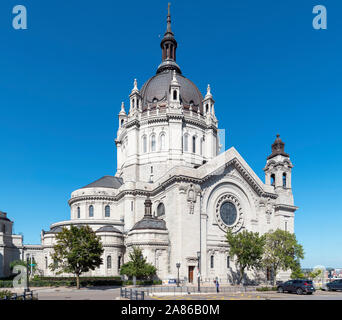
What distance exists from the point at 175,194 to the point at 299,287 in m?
21.6

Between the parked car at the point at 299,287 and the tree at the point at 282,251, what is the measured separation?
1007 centimetres

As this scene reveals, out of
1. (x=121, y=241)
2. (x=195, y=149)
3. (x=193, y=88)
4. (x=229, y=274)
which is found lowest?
(x=229, y=274)

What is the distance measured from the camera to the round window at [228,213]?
5800 cm

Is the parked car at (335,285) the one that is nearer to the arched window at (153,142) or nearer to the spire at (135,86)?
the arched window at (153,142)

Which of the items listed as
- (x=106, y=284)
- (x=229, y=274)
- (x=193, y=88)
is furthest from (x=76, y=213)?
(x=193, y=88)

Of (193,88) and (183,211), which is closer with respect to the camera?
(183,211)

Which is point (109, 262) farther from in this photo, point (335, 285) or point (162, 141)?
point (335, 285)

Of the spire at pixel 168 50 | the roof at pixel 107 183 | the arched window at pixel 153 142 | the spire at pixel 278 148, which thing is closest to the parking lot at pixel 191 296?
the roof at pixel 107 183

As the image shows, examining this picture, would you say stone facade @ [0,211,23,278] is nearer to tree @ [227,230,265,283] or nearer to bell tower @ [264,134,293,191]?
tree @ [227,230,265,283]

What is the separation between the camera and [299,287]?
127 ft

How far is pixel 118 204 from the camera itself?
66625 millimetres

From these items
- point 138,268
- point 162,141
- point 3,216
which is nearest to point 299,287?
point 138,268
